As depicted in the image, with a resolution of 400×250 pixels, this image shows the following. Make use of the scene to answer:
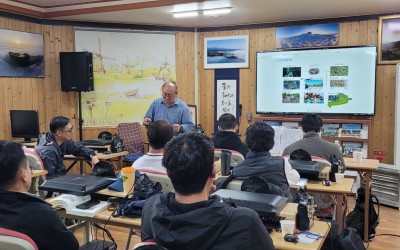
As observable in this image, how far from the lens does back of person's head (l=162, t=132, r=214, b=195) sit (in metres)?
1.36

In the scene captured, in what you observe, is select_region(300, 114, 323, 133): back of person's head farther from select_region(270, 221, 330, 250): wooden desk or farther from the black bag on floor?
select_region(270, 221, 330, 250): wooden desk

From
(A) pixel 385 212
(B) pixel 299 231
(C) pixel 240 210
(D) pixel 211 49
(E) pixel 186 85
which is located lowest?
(A) pixel 385 212

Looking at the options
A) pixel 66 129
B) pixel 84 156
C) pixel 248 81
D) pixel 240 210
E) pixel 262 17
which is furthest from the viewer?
pixel 248 81

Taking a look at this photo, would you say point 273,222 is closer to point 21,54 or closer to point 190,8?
point 190,8

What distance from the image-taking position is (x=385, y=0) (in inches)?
202

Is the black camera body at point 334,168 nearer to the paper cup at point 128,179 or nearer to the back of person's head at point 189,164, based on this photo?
the paper cup at point 128,179

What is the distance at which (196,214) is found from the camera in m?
1.26

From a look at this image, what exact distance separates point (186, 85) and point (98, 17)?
2051 mm

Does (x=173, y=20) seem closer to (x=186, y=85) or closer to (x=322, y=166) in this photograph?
(x=186, y=85)

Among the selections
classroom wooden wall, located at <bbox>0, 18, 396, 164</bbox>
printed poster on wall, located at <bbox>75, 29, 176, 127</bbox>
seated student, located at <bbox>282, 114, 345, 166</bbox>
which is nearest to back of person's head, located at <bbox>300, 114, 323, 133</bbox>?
seated student, located at <bbox>282, 114, 345, 166</bbox>

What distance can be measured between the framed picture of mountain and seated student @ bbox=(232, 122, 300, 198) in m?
4.04

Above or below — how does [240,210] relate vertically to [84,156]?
above

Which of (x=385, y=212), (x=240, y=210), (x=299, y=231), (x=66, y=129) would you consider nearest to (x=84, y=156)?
(x=66, y=129)

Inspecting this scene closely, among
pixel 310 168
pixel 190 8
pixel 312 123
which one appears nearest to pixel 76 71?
pixel 190 8
